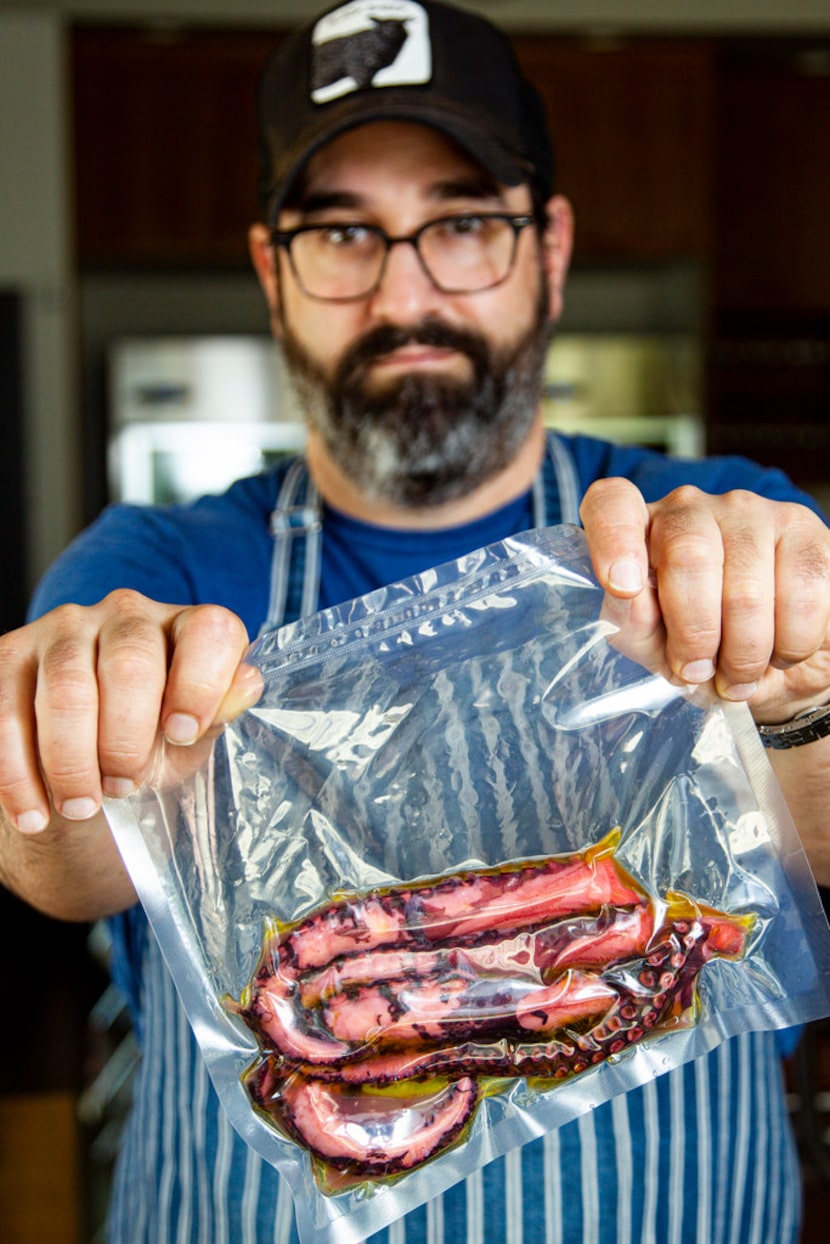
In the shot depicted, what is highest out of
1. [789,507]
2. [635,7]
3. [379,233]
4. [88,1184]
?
[635,7]

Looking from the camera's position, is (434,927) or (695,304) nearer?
(434,927)

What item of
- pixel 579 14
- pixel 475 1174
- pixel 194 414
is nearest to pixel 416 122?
pixel 475 1174

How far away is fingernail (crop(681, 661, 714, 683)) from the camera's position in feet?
1.70

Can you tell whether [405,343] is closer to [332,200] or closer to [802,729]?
[332,200]

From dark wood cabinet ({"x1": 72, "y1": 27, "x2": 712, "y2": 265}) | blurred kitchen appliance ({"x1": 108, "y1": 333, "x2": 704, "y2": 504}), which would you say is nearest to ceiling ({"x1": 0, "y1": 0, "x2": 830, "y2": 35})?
dark wood cabinet ({"x1": 72, "y1": 27, "x2": 712, "y2": 265})

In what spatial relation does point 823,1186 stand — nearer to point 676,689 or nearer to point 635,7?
point 676,689

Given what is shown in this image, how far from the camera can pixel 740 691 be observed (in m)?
0.53

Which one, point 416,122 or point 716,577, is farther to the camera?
point 416,122

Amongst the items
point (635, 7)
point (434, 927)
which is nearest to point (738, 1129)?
point (434, 927)

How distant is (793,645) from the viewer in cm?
52

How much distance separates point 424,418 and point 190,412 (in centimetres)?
198

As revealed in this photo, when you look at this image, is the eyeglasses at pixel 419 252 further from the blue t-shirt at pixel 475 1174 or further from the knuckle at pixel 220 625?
the knuckle at pixel 220 625

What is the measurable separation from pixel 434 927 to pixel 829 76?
3.15 meters

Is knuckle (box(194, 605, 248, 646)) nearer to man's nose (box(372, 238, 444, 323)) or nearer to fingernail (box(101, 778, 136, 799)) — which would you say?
fingernail (box(101, 778, 136, 799))
